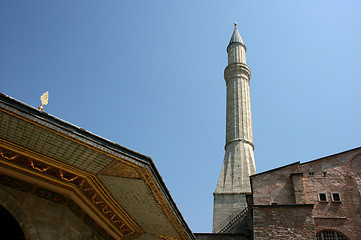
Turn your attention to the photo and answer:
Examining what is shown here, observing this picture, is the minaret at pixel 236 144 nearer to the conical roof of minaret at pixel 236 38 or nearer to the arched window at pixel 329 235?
the conical roof of minaret at pixel 236 38

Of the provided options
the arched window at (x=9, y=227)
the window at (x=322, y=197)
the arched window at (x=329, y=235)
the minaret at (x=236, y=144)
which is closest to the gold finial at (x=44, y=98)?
the arched window at (x=9, y=227)

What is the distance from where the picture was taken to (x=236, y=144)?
2155cm

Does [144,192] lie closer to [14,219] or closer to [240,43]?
[14,219]

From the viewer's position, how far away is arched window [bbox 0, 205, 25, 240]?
5906 mm

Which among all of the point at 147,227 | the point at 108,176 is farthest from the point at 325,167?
the point at 108,176

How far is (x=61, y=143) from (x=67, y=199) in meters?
1.46

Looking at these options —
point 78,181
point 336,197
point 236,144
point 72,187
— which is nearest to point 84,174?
point 78,181

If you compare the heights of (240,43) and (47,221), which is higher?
(240,43)

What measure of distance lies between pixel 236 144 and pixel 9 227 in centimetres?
1682

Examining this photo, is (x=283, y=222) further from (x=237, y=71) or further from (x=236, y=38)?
(x=236, y=38)

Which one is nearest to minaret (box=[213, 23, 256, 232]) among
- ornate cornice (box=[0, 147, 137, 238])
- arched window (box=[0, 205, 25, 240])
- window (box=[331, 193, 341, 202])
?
window (box=[331, 193, 341, 202])

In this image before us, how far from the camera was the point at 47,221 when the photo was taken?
6.22 m

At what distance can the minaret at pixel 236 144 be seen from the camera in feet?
61.2

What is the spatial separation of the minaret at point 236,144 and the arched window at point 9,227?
1357cm
